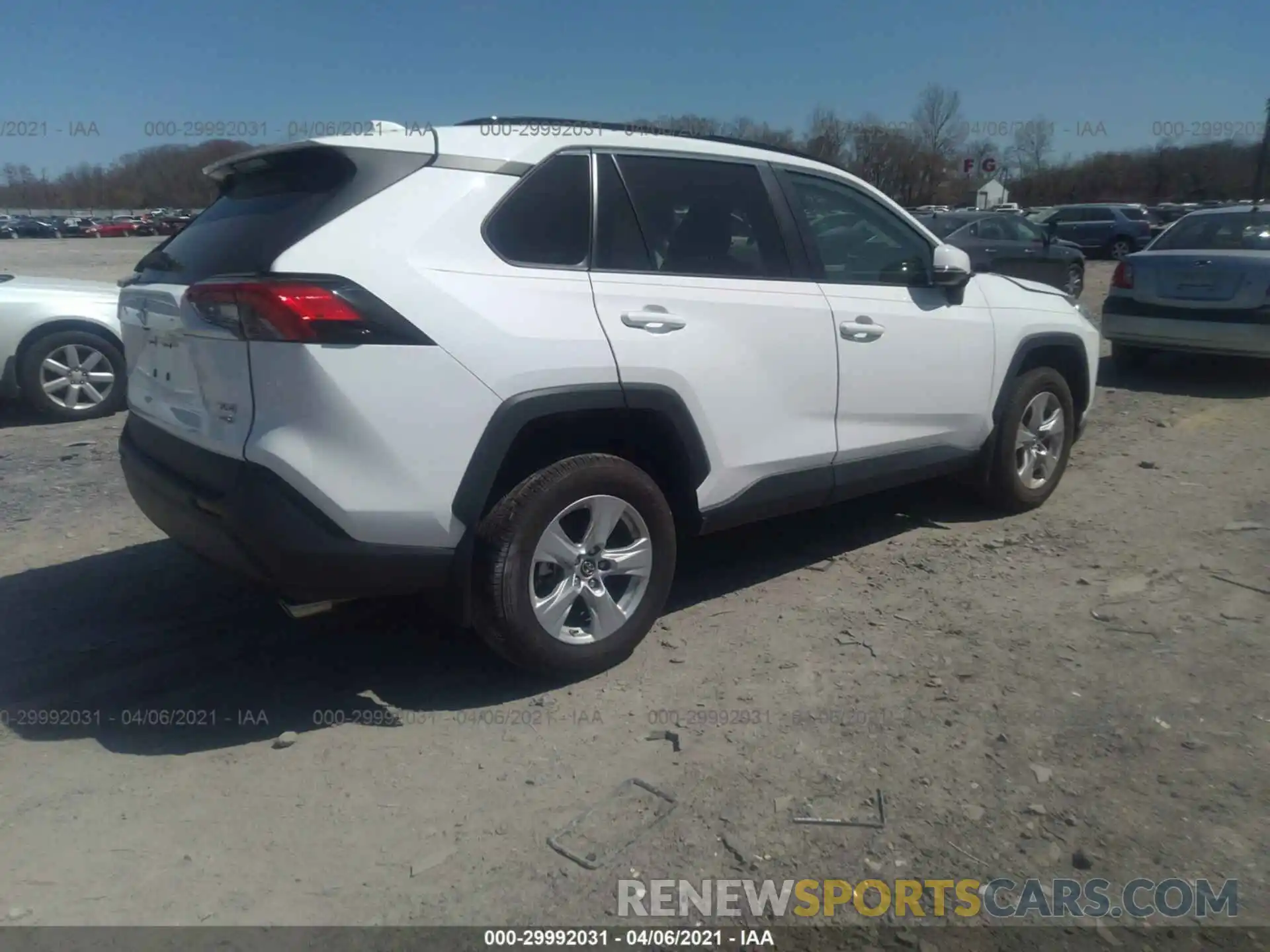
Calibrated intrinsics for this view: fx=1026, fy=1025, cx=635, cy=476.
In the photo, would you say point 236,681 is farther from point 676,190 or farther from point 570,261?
point 676,190

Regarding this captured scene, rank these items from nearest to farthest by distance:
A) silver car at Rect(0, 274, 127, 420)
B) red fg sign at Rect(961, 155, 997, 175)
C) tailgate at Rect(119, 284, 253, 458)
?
tailgate at Rect(119, 284, 253, 458) < silver car at Rect(0, 274, 127, 420) < red fg sign at Rect(961, 155, 997, 175)

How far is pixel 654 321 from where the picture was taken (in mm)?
3613

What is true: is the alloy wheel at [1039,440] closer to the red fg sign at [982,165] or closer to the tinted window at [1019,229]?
the tinted window at [1019,229]

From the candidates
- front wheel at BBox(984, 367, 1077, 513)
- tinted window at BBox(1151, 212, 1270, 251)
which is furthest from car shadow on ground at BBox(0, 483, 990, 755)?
tinted window at BBox(1151, 212, 1270, 251)

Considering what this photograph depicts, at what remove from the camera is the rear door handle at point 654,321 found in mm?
3561

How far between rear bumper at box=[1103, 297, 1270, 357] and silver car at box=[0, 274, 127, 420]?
8.42 m

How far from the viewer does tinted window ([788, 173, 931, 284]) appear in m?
4.35

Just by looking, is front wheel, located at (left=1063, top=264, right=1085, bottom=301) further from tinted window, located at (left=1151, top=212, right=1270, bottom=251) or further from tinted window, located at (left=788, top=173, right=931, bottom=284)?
tinted window, located at (left=788, top=173, right=931, bottom=284)

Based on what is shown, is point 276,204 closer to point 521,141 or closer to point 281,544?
point 521,141

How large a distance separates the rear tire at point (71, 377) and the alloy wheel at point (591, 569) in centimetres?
580

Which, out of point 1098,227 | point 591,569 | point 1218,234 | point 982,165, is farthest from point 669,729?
point 1098,227

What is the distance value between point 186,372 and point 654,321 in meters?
1.56

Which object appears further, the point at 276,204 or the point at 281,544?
the point at 276,204

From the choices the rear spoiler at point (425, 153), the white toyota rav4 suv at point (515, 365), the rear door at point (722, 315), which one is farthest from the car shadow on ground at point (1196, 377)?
the rear spoiler at point (425, 153)
